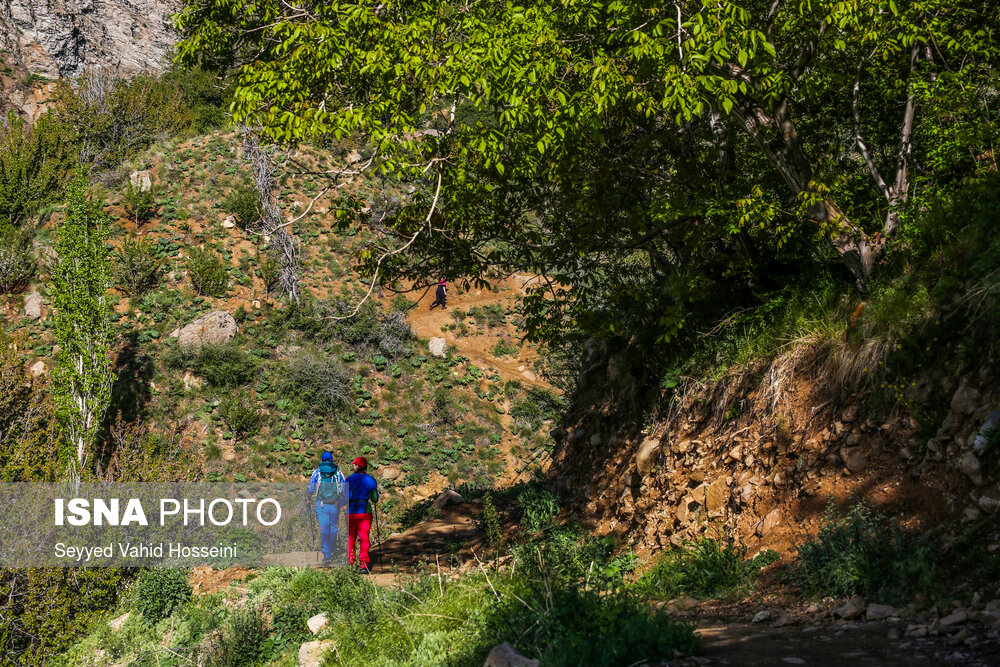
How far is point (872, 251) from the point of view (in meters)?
6.79

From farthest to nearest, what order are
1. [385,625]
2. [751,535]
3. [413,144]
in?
[413,144] → [751,535] → [385,625]

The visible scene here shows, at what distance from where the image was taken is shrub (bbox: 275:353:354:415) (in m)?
23.1

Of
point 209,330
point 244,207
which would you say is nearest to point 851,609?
point 209,330

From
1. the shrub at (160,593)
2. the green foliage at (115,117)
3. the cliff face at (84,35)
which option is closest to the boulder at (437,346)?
the shrub at (160,593)

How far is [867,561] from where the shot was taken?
14.9 feet

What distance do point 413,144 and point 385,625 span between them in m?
4.21

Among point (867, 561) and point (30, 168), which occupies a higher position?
point (30, 168)

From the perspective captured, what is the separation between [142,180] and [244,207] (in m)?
4.87

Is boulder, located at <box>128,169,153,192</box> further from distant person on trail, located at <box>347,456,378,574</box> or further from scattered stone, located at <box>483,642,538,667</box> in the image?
scattered stone, located at <box>483,642,538,667</box>

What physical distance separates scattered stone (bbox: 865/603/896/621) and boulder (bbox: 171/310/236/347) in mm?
22575

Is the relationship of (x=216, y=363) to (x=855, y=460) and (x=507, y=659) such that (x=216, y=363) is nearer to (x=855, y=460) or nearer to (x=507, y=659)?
(x=855, y=460)

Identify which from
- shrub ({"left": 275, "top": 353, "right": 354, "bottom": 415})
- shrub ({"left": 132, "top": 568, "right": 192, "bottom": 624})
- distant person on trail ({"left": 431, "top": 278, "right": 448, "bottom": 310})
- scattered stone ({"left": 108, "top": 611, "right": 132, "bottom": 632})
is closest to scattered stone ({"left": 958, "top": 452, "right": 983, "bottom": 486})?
shrub ({"left": 132, "top": 568, "right": 192, "bottom": 624})

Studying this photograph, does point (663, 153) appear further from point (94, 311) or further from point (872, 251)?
point (94, 311)

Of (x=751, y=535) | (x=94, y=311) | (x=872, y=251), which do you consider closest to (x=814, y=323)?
(x=872, y=251)
